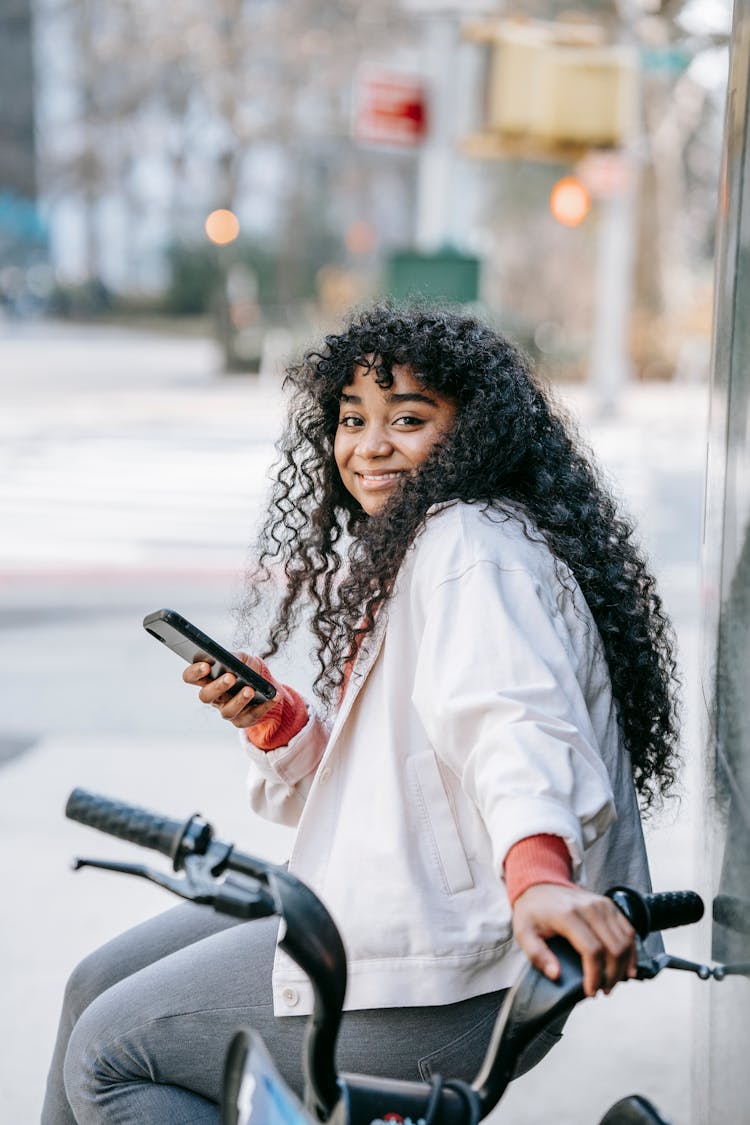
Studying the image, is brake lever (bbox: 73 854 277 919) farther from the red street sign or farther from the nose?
the red street sign

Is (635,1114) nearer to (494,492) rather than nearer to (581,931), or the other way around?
(581,931)

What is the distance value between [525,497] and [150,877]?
2.87 ft

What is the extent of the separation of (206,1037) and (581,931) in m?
0.64

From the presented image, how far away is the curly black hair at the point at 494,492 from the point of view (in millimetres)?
1936

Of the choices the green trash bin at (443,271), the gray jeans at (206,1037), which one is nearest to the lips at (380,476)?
Answer: the gray jeans at (206,1037)

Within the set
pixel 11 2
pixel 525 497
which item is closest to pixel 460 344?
pixel 525 497

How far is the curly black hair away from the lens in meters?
1.94

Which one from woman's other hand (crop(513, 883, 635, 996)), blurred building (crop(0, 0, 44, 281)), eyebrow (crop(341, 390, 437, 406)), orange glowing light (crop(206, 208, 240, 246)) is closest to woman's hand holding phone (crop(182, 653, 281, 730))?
eyebrow (crop(341, 390, 437, 406))

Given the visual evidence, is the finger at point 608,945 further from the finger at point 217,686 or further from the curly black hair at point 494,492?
the finger at point 217,686

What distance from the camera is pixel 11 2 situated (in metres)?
41.2

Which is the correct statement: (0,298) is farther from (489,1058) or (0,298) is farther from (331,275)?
(489,1058)

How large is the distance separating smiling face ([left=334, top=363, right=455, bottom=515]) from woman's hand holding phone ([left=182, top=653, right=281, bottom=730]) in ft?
1.06

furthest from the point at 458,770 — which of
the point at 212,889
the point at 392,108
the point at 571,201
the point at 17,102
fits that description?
the point at 17,102

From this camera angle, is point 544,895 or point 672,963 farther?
point 672,963
